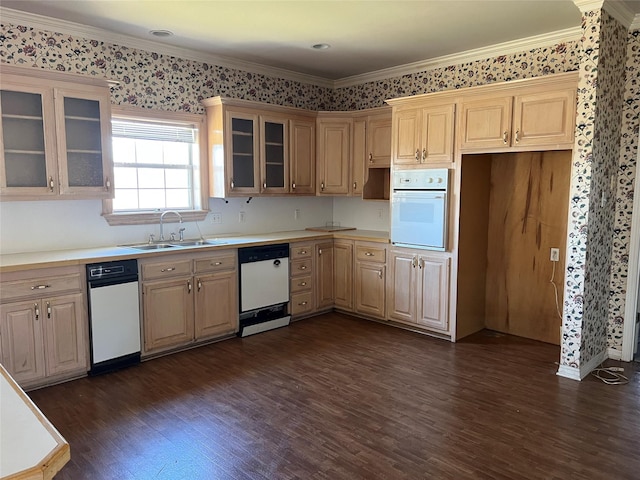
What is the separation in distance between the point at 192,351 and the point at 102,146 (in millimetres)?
1911

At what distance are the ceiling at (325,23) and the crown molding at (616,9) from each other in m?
0.04

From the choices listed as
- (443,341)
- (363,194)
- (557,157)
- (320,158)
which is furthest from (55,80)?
(557,157)

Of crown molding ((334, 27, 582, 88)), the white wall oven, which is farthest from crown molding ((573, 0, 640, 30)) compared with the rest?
the white wall oven

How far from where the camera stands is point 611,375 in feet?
11.8

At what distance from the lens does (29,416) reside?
46.4 inches

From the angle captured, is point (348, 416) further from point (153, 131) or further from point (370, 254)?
point (153, 131)

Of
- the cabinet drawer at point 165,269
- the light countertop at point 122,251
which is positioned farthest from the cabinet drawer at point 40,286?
the cabinet drawer at point 165,269

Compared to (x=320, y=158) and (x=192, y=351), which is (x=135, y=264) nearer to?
(x=192, y=351)

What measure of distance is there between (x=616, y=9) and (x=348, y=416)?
11.3ft

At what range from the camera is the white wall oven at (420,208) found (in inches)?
168

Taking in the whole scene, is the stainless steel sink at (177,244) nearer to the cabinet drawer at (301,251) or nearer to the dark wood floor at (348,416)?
the cabinet drawer at (301,251)

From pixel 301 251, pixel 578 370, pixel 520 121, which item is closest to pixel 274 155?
pixel 301 251

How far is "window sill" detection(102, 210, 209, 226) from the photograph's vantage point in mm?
4148

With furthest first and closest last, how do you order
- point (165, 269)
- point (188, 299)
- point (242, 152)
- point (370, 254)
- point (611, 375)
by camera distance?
point (370, 254)
point (242, 152)
point (188, 299)
point (165, 269)
point (611, 375)
